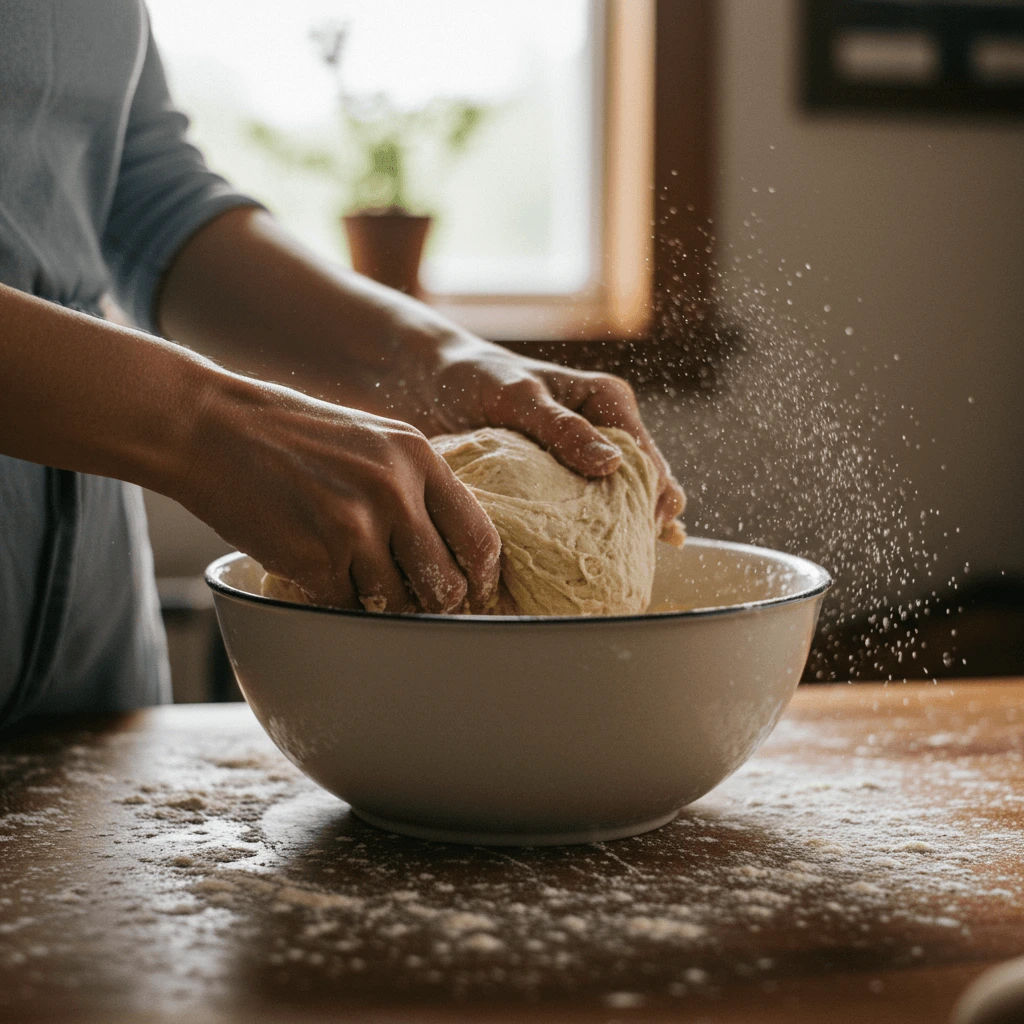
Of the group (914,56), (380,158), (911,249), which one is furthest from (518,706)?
(914,56)

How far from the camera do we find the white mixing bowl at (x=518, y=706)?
594 mm

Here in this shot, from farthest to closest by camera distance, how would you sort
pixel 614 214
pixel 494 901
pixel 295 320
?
pixel 614 214, pixel 295 320, pixel 494 901

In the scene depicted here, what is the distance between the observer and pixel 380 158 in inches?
83.7

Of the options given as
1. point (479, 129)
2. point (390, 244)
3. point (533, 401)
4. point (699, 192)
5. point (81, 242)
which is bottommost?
point (533, 401)

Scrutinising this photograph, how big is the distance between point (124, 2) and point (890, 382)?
1.68m

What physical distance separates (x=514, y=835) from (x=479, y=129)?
1.79 meters

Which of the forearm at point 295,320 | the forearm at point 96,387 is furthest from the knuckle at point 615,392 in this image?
the forearm at point 96,387

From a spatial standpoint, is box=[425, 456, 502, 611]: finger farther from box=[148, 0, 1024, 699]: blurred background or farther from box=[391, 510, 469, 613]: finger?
box=[148, 0, 1024, 699]: blurred background

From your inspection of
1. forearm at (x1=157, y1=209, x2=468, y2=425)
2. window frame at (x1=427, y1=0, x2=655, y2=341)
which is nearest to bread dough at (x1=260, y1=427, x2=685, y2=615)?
forearm at (x1=157, y1=209, x2=468, y2=425)

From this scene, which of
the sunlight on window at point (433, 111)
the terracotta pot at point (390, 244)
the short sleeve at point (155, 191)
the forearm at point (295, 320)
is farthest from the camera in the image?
the sunlight on window at point (433, 111)

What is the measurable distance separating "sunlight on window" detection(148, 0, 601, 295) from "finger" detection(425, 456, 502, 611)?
160 centimetres

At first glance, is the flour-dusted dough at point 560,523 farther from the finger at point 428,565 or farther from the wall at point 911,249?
the wall at point 911,249

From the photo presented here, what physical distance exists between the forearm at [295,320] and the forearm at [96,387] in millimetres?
334

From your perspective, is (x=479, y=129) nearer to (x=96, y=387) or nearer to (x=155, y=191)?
(x=155, y=191)
